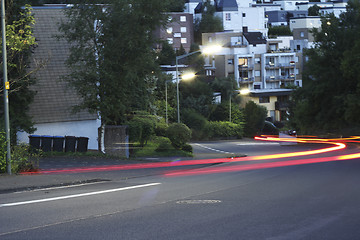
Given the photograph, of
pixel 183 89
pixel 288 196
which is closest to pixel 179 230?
pixel 288 196

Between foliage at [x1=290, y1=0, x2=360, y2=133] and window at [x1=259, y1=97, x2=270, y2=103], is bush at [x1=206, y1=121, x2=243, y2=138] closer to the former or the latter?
foliage at [x1=290, y1=0, x2=360, y2=133]

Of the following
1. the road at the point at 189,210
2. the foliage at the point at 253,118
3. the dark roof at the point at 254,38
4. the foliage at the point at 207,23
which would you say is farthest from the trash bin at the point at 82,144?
the foliage at the point at 207,23

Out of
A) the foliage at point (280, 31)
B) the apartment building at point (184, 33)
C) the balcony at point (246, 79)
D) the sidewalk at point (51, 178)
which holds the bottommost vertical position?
Answer: the sidewalk at point (51, 178)

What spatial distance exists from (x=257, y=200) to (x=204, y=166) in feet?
49.6

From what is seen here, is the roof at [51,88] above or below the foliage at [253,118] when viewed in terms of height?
above

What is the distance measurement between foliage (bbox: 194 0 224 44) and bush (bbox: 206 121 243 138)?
48.1 meters

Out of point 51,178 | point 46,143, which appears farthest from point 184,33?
point 51,178

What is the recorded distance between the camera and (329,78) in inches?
2608

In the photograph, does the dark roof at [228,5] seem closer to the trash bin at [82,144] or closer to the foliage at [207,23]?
the foliage at [207,23]

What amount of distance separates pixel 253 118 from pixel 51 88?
49.8 meters

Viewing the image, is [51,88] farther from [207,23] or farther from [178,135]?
[207,23]

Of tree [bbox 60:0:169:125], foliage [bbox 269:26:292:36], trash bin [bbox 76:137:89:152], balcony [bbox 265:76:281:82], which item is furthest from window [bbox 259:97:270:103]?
trash bin [bbox 76:137:89:152]

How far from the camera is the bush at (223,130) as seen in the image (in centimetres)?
7906

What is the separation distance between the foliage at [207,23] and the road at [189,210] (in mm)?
110452
